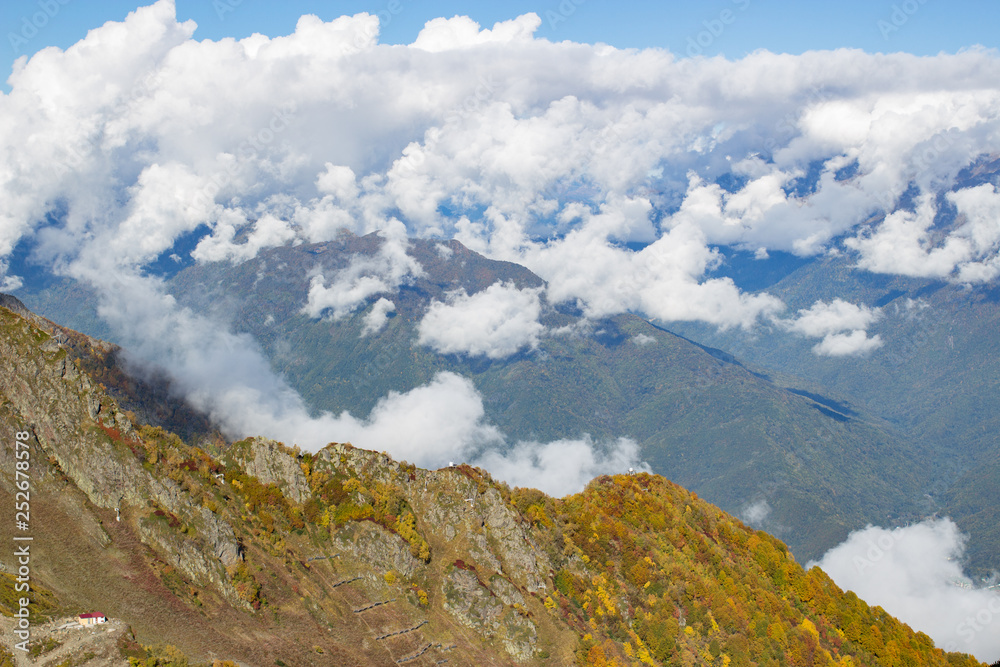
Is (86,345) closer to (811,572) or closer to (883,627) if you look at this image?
(811,572)

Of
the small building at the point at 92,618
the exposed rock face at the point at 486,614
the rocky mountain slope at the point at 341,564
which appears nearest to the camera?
the small building at the point at 92,618

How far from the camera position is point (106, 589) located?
209 ft

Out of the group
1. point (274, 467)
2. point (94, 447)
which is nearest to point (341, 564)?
point (274, 467)

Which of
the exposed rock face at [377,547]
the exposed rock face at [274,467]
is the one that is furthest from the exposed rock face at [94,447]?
the exposed rock face at [377,547]

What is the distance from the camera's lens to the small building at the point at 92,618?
186 ft

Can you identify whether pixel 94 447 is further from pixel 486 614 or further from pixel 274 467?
pixel 486 614

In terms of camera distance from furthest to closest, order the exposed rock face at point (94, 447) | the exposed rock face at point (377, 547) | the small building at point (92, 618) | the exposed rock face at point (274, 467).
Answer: the exposed rock face at point (274, 467) < the exposed rock face at point (377, 547) < the exposed rock face at point (94, 447) < the small building at point (92, 618)

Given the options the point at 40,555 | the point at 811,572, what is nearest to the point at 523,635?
the point at 40,555

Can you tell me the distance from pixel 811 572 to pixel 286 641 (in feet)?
417

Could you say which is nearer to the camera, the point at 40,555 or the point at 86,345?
the point at 40,555

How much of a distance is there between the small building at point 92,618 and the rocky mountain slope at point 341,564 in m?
2.77

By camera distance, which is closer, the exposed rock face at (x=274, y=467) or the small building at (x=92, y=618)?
the small building at (x=92, y=618)

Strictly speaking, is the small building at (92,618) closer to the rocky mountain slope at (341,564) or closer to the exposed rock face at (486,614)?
the rocky mountain slope at (341,564)

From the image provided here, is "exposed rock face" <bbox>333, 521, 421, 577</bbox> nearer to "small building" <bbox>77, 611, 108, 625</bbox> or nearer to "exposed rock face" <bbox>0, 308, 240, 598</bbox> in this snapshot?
"exposed rock face" <bbox>0, 308, 240, 598</bbox>
